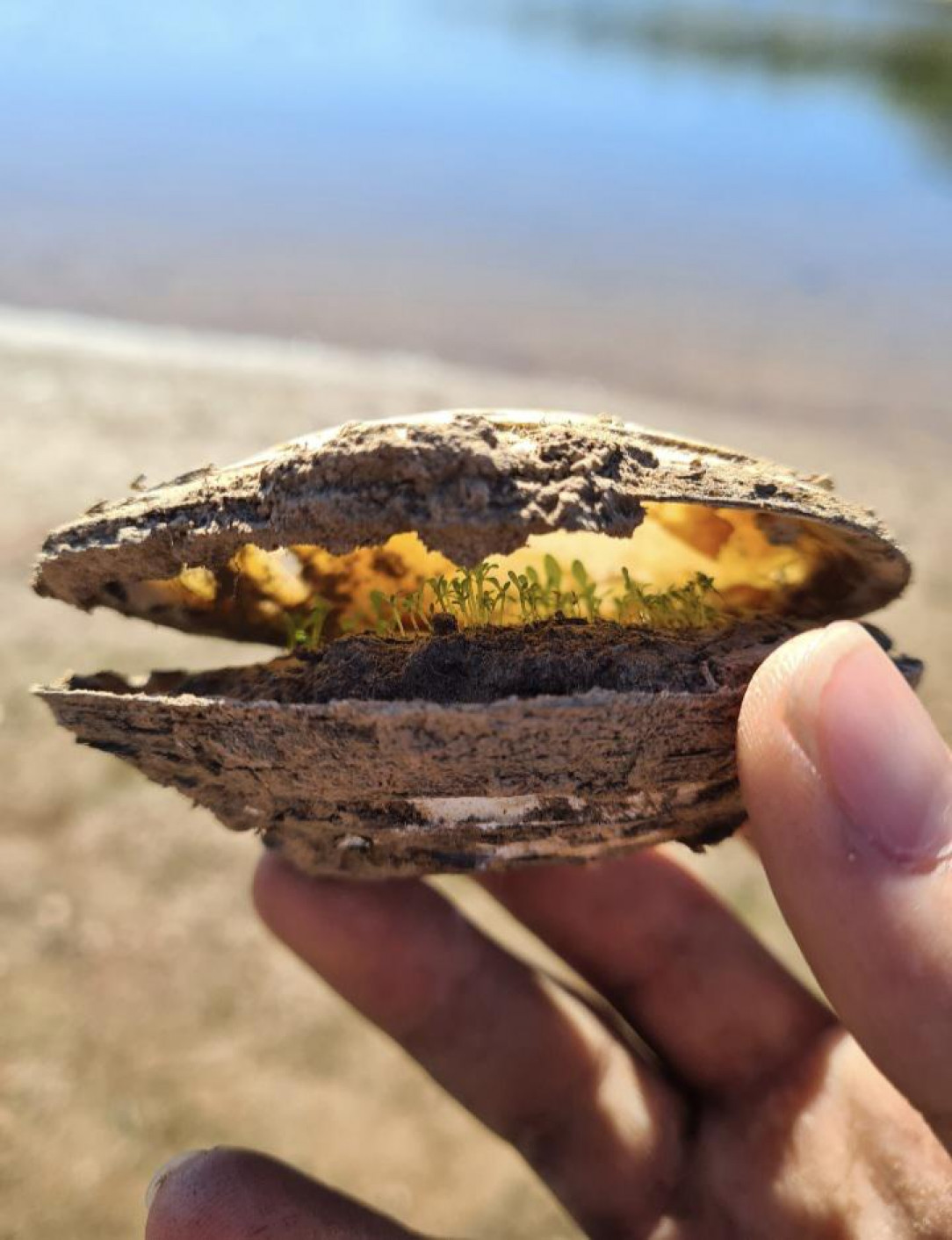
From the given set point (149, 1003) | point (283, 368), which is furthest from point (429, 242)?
point (149, 1003)

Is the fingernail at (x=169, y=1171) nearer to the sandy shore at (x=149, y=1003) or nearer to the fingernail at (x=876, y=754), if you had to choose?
the sandy shore at (x=149, y=1003)

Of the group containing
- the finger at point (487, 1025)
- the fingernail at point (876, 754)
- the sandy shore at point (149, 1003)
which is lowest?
the sandy shore at point (149, 1003)

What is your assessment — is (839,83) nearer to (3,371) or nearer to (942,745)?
(3,371)

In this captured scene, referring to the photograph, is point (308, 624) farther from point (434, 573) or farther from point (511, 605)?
point (511, 605)

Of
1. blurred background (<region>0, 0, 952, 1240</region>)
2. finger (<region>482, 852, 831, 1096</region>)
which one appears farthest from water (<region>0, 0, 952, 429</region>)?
finger (<region>482, 852, 831, 1096</region>)

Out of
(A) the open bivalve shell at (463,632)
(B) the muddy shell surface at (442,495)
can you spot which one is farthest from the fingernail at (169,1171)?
(B) the muddy shell surface at (442,495)

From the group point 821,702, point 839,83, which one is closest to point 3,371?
point 821,702
